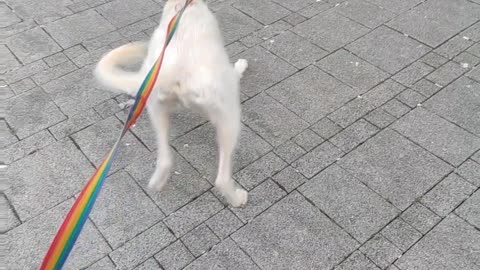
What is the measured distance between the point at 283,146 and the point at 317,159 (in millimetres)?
268

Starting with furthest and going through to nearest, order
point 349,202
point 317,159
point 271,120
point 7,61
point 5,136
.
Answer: point 7,61, point 271,120, point 5,136, point 317,159, point 349,202

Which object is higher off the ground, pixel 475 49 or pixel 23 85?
pixel 475 49

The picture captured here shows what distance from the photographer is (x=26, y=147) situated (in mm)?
3514

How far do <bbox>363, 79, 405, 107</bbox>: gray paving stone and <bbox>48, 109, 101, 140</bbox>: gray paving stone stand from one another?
2168 millimetres

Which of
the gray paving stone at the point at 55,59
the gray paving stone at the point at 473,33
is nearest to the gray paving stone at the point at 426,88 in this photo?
the gray paving stone at the point at 473,33

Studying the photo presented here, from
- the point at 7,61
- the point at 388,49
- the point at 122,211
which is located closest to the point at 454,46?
the point at 388,49

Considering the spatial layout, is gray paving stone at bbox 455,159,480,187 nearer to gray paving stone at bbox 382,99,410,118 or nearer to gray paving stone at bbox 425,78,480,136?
gray paving stone at bbox 425,78,480,136

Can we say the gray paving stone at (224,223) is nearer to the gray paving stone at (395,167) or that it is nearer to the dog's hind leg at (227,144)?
the dog's hind leg at (227,144)

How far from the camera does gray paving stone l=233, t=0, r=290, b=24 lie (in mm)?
4875

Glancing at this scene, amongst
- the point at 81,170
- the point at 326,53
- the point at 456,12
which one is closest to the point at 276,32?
the point at 326,53

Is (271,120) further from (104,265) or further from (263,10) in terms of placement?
(263,10)

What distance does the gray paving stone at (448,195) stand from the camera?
305cm

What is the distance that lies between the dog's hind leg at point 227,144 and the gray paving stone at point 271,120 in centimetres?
63

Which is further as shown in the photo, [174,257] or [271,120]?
[271,120]
